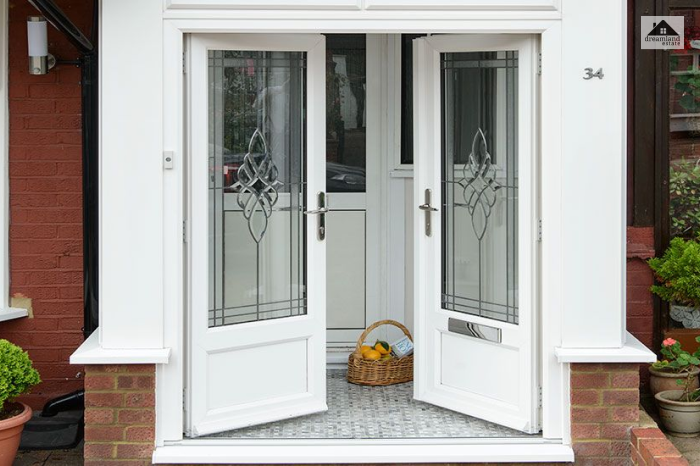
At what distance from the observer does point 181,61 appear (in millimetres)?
4867

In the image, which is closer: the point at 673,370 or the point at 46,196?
the point at 673,370

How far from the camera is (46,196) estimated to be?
5875 millimetres

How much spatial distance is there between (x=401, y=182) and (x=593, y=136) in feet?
6.24

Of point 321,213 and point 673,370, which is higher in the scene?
point 321,213

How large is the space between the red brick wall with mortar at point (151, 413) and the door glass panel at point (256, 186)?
547 millimetres

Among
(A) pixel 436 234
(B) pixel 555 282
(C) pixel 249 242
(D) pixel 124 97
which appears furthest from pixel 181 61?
(B) pixel 555 282

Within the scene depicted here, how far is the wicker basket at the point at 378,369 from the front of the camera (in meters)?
6.18

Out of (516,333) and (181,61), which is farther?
(516,333)

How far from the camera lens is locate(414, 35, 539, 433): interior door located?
512cm

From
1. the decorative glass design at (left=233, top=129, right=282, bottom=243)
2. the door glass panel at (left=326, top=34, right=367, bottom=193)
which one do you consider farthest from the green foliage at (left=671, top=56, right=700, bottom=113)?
the decorative glass design at (left=233, top=129, right=282, bottom=243)

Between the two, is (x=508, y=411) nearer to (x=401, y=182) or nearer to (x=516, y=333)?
(x=516, y=333)

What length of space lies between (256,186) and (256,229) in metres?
0.22

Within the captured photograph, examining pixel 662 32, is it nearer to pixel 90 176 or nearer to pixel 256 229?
pixel 256 229

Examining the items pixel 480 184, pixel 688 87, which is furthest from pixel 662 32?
pixel 480 184
